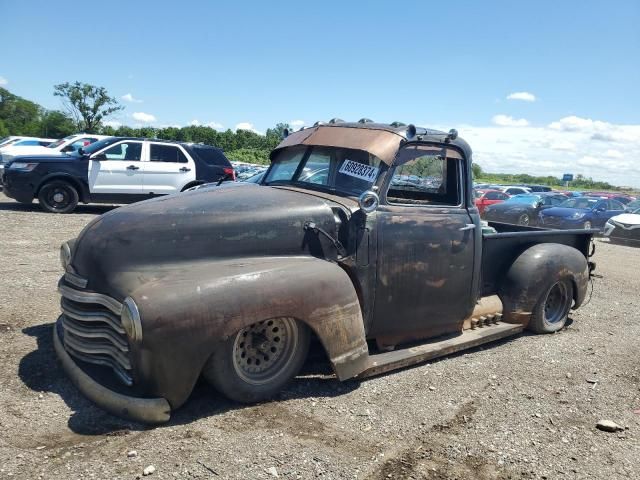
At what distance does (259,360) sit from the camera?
378 centimetres

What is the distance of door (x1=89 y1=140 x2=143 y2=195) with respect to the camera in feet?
43.0

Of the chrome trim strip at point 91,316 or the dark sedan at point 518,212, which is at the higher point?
the dark sedan at point 518,212

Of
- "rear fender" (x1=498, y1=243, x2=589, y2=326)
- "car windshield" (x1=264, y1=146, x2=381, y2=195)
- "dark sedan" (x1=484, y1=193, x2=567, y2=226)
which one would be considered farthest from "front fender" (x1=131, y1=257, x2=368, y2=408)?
"dark sedan" (x1=484, y1=193, x2=567, y2=226)

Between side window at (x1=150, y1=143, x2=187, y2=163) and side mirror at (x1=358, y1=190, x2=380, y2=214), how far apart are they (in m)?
10.7

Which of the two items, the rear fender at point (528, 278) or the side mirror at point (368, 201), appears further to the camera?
the rear fender at point (528, 278)

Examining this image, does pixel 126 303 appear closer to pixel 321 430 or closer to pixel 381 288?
pixel 321 430

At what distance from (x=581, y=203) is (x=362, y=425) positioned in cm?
1949

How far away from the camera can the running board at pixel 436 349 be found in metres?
4.22

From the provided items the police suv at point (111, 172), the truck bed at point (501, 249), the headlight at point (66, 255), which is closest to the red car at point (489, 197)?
the police suv at point (111, 172)

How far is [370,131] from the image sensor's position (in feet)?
15.4

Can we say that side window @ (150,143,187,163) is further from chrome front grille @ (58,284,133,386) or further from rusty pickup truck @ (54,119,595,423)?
chrome front grille @ (58,284,133,386)

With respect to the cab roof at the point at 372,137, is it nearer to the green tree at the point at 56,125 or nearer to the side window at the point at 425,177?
the side window at the point at 425,177

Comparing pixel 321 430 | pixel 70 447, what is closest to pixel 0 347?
pixel 70 447

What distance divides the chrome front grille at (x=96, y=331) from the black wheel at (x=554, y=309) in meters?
4.19
